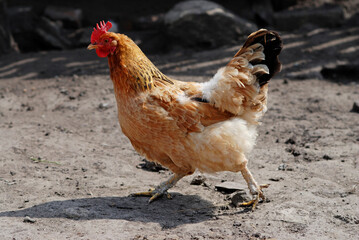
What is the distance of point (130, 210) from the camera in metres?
4.02

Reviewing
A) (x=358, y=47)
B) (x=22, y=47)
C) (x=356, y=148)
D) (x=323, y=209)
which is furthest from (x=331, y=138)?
(x=22, y=47)

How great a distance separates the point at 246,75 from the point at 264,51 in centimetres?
29

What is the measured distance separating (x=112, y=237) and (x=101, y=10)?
8653mm

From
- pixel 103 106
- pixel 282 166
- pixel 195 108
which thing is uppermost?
pixel 195 108

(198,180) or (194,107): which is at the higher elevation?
(194,107)

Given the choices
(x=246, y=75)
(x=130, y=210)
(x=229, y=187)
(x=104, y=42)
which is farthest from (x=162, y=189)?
(x=104, y=42)

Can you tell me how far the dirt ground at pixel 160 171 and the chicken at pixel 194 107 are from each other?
0.46 m

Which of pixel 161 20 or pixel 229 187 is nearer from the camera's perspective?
pixel 229 187

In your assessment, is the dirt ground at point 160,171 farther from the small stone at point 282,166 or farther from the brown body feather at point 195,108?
the brown body feather at point 195,108

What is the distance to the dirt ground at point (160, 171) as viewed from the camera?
366 centimetres

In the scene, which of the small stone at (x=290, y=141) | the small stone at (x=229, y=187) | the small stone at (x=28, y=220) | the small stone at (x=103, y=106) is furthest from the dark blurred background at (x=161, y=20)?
the small stone at (x=28, y=220)

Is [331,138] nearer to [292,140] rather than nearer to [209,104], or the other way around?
[292,140]

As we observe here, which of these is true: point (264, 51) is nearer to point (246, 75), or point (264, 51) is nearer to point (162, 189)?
point (246, 75)

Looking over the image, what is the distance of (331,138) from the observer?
557 centimetres
